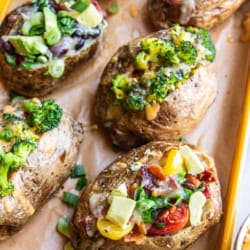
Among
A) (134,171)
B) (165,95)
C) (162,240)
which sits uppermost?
(165,95)

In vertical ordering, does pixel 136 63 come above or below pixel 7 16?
Answer: below

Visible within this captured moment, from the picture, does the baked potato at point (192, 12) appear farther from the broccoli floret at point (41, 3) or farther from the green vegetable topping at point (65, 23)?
the broccoli floret at point (41, 3)

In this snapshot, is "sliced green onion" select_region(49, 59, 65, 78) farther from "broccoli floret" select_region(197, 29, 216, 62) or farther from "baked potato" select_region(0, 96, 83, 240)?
"broccoli floret" select_region(197, 29, 216, 62)

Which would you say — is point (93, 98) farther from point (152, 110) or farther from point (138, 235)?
point (138, 235)

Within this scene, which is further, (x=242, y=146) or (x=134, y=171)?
(x=242, y=146)

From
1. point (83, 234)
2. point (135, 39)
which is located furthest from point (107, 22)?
point (83, 234)

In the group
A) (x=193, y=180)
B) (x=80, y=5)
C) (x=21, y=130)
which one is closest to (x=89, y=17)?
(x=80, y=5)

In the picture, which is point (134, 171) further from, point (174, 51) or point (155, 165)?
point (174, 51)

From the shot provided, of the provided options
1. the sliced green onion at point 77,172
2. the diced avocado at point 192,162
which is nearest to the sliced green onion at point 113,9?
the sliced green onion at point 77,172
